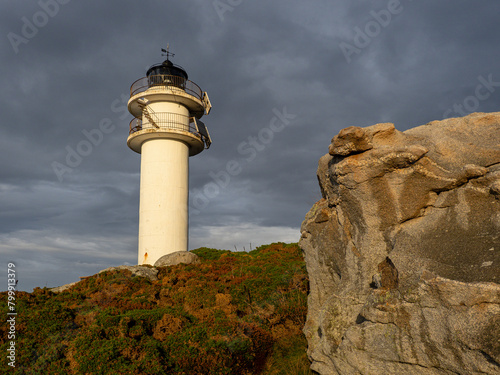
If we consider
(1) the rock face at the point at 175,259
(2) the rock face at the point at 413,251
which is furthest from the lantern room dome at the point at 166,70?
(2) the rock face at the point at 413,251

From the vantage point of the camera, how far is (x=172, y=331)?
8.30 metres

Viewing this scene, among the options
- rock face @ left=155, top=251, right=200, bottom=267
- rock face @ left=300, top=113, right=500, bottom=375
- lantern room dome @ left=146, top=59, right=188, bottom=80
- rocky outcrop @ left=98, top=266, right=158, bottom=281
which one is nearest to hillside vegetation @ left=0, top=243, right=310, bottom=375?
rock face @ left=300, top=113, right=500, bottom=375

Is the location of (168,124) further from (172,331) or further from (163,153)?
(172,331)

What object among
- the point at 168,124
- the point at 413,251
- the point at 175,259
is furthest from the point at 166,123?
the point at 413,251

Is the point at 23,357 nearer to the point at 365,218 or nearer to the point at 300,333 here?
the point at 300,333

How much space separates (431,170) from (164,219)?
16.5m

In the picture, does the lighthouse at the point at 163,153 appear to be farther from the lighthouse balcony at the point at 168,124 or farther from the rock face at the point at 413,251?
the rock face at the point at 413,251

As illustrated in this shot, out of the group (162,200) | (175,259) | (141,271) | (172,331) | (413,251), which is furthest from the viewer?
(162,200)

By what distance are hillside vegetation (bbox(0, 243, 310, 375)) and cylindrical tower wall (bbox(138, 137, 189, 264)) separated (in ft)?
25.2

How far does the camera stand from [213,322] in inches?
348

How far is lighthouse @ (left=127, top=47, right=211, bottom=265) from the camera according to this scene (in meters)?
20.4

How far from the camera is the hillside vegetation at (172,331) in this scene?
23.3ft

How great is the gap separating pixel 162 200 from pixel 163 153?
2.80 meters

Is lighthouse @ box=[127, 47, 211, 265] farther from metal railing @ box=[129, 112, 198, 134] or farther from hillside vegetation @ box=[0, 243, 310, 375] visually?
hillside vegetation @ box=[0, 243, 310, 375]
